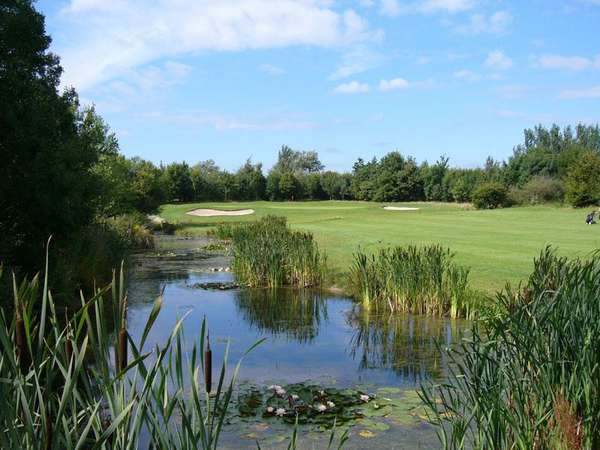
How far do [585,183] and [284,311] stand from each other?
44.0 m

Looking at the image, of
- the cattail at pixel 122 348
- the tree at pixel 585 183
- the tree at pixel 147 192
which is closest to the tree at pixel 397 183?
the tree at pixel 585 183

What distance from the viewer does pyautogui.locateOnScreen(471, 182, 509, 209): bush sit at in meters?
57.0

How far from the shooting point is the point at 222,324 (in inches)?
500

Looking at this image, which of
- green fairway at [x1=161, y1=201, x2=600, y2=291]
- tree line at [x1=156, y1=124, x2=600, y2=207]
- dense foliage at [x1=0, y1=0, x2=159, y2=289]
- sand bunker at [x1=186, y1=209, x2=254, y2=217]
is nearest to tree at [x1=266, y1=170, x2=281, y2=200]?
tree line at [x1=156, y1=124, x2=600, y2=207]

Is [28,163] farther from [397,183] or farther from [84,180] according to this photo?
[397,183]

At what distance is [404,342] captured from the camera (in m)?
10.7

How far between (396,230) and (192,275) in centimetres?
1368

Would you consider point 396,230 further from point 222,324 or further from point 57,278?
point 57,278

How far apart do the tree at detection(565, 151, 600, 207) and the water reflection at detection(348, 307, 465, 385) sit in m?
41.3

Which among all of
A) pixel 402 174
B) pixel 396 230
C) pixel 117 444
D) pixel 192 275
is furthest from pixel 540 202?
A: pixel 117 444

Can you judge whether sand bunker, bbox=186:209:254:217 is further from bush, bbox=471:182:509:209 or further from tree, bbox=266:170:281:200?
tree, bbox=266:170:281:200

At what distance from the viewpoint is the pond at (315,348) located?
637 cm

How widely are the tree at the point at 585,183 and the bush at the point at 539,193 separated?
16.9 feet

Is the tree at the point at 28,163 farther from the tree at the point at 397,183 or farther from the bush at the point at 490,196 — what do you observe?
the tree at the point at 397,183
